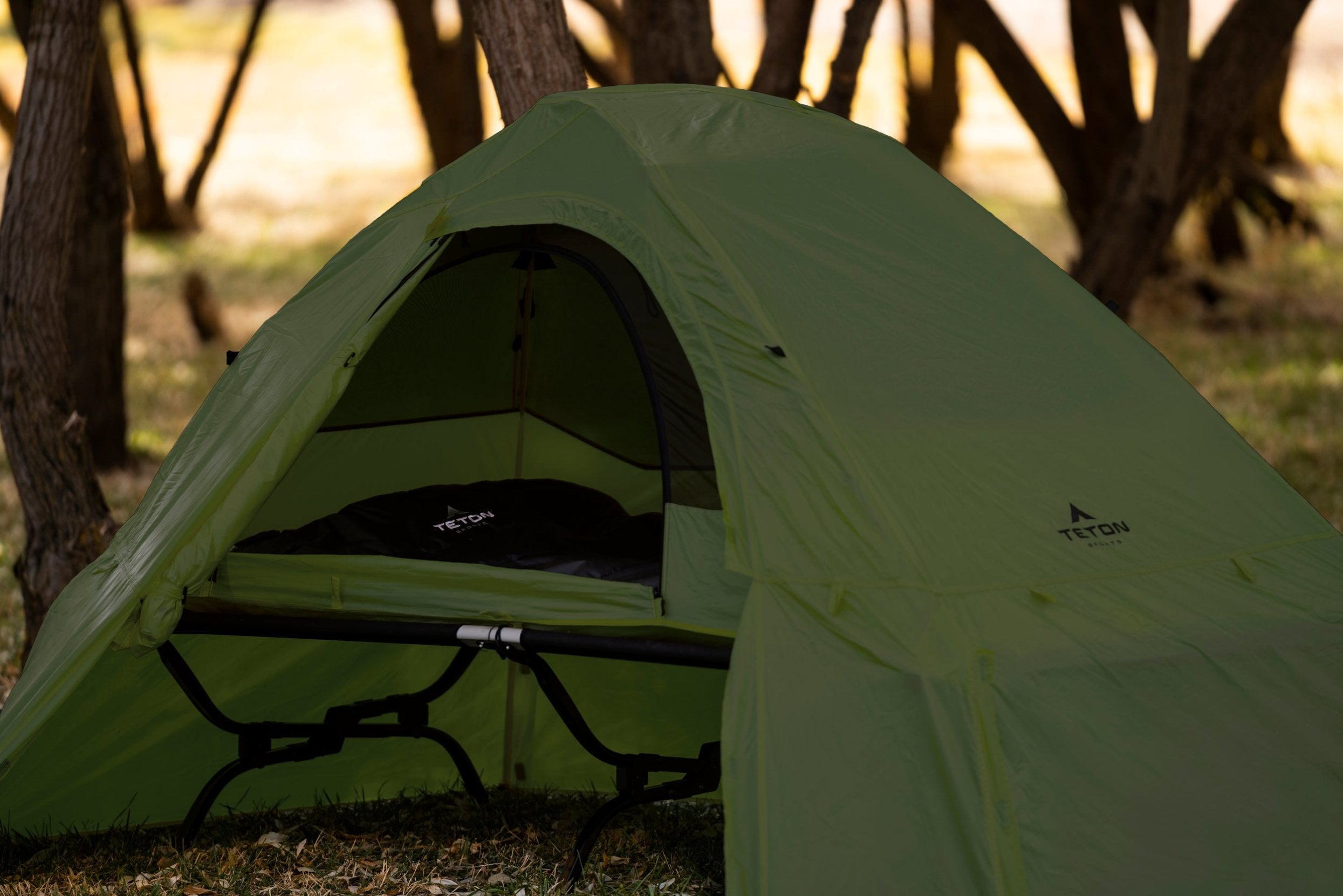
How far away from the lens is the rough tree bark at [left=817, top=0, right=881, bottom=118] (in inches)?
243

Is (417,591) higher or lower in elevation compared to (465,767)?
higher

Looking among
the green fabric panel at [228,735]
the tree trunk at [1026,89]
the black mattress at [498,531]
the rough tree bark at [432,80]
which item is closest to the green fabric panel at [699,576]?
the black mattress at [498,531]

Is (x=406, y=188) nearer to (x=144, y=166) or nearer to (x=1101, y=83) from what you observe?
(x=144, y=166)

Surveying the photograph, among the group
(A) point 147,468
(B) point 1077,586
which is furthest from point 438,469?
(A) point 147,468

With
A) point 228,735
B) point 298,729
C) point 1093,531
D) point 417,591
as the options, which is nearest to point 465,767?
point 298,729

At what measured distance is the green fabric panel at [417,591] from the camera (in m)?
3.47

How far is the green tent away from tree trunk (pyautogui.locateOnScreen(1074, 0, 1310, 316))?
356 cm

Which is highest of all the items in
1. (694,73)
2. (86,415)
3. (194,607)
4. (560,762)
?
(694,73)

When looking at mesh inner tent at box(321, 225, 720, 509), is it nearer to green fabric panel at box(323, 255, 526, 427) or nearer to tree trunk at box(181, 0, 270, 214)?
Result: green fabric panel at box(323, 255, 526, 427)

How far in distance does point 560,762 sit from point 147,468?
16.6ft

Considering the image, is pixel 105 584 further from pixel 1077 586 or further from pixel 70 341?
pixel 70 341

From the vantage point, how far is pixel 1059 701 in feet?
9.59

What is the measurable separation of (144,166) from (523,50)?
11939 millimetres

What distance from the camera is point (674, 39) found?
6.56 metres
